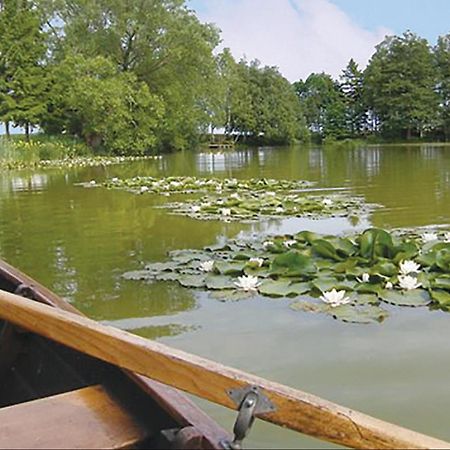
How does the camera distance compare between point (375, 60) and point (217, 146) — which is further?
point (375, 60)

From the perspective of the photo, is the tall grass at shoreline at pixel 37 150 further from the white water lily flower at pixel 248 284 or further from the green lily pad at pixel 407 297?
the green lily pad at pixel 407 297

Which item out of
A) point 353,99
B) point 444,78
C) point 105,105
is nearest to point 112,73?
point 105,105

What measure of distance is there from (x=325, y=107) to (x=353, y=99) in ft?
7.01

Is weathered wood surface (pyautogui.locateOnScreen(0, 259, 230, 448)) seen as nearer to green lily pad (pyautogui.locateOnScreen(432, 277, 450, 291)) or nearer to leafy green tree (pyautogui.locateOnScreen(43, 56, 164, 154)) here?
green lily pad (pyautogui.locateOnScreen(432, 277, 450, 291))

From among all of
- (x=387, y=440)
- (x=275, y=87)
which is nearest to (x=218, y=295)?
(x=387, y=440)

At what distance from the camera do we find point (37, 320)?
3.94 ft

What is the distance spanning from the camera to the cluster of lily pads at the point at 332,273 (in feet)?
7.41

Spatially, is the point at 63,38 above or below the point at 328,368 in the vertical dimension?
above

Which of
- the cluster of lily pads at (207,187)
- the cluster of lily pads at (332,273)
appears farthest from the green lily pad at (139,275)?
the cluster of lily pads at (207,187)

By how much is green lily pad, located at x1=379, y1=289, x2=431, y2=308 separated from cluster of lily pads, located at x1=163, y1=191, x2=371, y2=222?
2208mm

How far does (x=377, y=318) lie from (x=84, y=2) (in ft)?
62.7

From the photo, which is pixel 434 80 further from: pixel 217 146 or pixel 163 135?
pixel 163 135

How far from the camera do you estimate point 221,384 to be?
875 millimetres

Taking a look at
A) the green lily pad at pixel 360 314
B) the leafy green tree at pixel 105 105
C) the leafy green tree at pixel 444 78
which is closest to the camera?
the green lily pad at pixel 360 314
